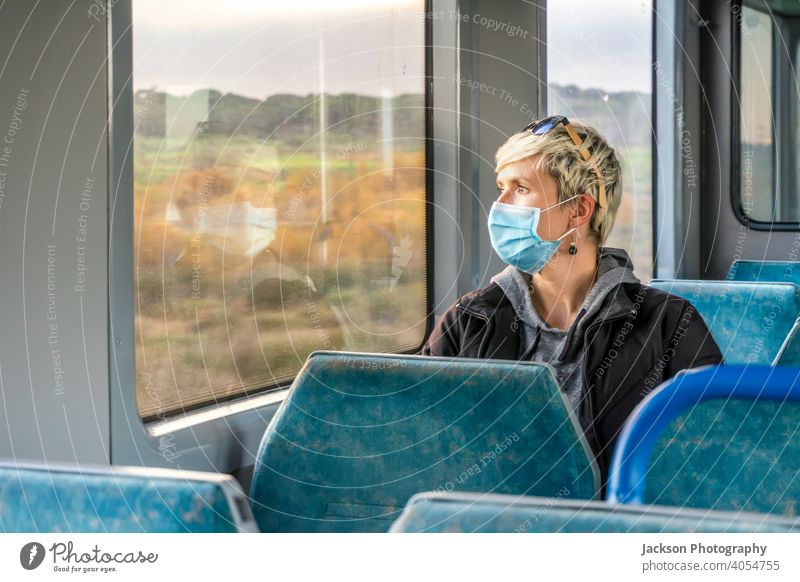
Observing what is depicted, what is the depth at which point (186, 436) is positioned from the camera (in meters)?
2.01

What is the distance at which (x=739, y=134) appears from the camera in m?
4.33

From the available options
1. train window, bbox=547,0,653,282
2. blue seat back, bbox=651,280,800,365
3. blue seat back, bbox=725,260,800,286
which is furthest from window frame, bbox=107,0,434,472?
blue seat back, bbox=725,260,800,286

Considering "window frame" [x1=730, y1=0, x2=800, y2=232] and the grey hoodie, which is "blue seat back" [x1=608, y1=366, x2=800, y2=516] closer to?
the grey hoodie

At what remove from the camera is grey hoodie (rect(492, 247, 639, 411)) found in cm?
197

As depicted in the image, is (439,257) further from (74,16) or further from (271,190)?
(74,16)

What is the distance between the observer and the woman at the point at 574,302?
1914 mm

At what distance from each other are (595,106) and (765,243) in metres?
1.18

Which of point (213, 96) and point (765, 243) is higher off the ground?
point (213, 96)

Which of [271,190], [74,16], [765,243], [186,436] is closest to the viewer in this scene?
[74,16]

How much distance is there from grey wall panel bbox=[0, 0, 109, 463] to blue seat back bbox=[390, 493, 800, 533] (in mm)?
1078
